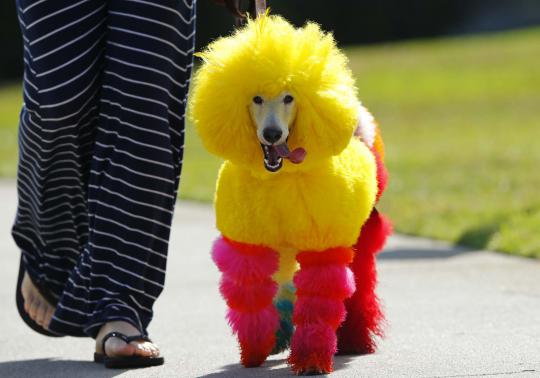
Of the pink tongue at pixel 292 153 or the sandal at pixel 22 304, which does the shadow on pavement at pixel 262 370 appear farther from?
the sandal at pixel 22 304

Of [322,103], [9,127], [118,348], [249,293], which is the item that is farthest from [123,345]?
[9,127]

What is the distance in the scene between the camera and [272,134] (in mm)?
3658

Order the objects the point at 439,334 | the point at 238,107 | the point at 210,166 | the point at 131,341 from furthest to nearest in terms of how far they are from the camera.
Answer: the point at 210,166
the point at 439,334
the point at 131,341
the point at 238,107

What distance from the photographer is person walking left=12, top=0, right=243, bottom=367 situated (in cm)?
409

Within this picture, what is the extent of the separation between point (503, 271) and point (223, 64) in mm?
2791

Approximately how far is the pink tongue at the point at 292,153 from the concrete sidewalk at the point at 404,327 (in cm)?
68

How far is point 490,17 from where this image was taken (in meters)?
40.8

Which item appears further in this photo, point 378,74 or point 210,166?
point 378,74

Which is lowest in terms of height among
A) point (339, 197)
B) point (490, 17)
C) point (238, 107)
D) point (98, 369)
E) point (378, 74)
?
point (98, 369)

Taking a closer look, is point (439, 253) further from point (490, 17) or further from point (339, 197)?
point (490, 17)

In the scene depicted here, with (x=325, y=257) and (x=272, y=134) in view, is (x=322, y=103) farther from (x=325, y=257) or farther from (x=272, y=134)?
(x=325, y=257)

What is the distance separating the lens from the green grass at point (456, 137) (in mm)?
8328

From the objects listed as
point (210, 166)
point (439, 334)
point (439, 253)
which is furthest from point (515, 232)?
point (210, 166)

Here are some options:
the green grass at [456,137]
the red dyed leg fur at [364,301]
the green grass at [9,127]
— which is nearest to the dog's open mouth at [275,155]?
the red dyed leg fur at [364,301]
